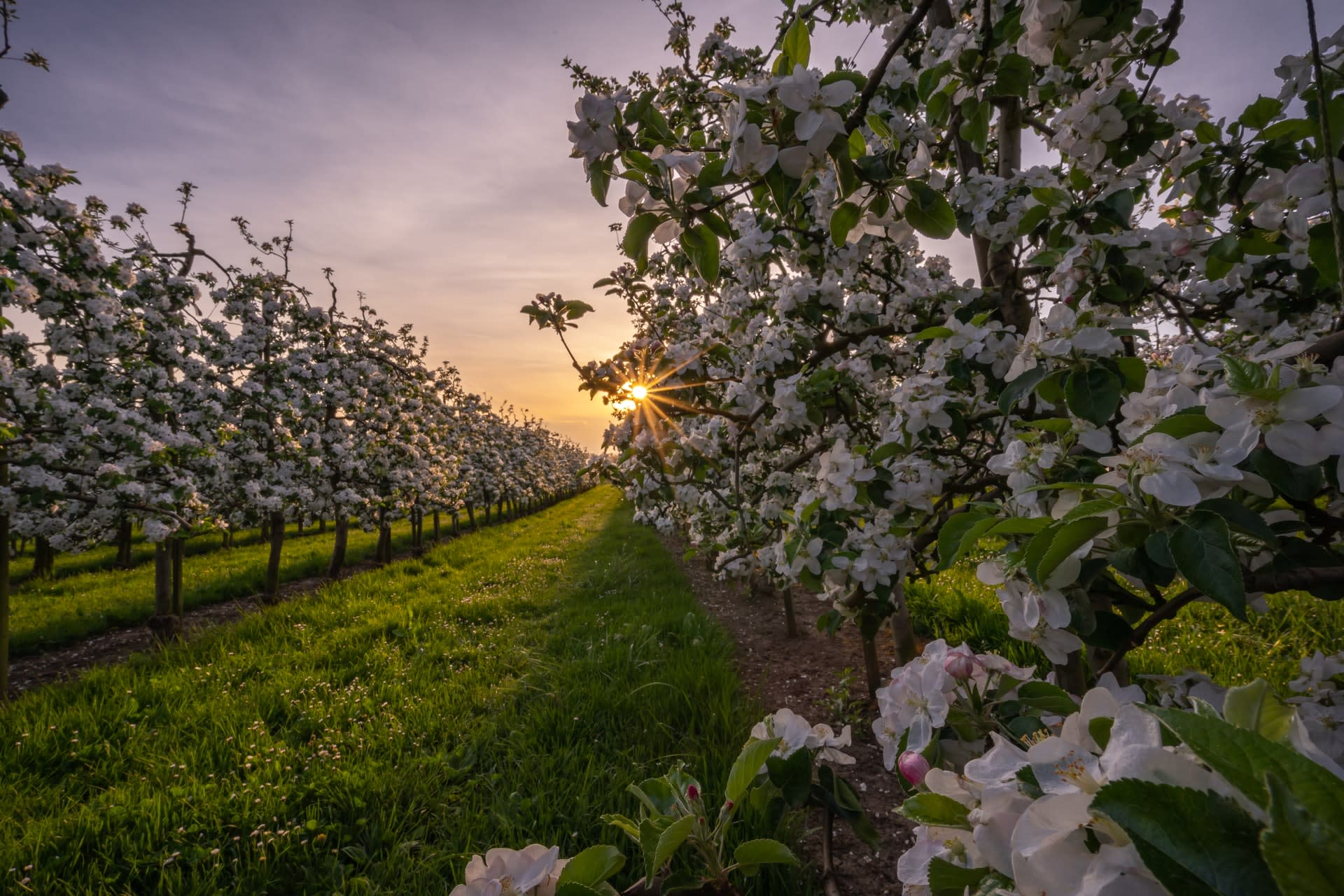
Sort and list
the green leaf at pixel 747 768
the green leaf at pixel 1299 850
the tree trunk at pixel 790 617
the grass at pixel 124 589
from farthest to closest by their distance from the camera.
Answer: the grass at pixel 124 589 → the tree trunk at pixel 790 617 → the green leaf at pixel 747 768 → the green leaf at pixel 1299 850

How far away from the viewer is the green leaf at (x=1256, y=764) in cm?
33

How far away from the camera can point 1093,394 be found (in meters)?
1.18

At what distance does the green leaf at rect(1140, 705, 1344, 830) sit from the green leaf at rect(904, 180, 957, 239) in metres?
0.88

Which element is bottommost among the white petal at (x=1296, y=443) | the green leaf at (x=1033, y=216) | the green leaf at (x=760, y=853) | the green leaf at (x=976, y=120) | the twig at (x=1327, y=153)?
the green leaf at (x=760, y=853)

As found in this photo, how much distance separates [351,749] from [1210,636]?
5918 millimetres

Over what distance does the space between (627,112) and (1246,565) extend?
1.45 metres

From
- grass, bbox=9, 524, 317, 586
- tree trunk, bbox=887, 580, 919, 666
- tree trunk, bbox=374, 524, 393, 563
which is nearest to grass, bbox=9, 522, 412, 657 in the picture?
grass, bbox=9, 524, 317, 586

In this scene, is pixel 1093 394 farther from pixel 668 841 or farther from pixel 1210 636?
pixel 1210 636

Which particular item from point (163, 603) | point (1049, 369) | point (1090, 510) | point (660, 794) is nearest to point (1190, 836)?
point (1090, 510)

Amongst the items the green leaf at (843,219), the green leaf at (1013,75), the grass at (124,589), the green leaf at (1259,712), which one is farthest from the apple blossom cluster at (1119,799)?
the grass at (124,589)

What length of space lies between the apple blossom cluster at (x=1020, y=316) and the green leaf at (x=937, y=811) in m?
0.35

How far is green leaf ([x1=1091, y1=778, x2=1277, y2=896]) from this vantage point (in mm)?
350

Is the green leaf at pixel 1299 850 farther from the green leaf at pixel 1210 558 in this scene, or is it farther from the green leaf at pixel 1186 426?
the green leaf at pixel 1186 426

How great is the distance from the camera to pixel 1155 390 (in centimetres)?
105
